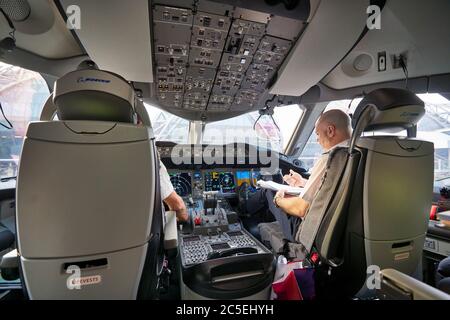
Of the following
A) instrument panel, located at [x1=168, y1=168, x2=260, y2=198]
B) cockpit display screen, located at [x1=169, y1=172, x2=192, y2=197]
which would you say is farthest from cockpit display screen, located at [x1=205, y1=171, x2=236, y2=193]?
cockpit display screen, located at [x1=169, y1=172, x2=192, y2=197]

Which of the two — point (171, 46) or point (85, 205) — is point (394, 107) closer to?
point (85, 205)

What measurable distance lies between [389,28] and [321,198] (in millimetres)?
1449

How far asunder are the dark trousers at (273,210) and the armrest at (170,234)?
935mm

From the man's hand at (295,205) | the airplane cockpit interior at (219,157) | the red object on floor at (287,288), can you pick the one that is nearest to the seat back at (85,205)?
the airplane cockpit interior at (219,157)

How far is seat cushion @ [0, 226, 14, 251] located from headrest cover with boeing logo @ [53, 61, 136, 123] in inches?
62.2

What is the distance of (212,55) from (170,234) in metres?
1.46

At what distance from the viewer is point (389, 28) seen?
1.64 meters

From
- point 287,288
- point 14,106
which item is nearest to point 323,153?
point 287,288

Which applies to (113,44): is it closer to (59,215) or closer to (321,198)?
(59,215)

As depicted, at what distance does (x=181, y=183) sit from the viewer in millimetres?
2447

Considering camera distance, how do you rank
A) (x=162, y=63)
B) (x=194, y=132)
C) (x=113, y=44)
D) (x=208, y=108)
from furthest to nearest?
(x=194, y=132)
(x=208, y=108)
(x=162, y=63)
(x=113, y=44)

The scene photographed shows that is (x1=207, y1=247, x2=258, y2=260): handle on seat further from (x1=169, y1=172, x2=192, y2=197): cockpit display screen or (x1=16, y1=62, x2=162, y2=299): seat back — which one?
(x1=169, y1=172, x2=192, y2=197): cockpit display screen

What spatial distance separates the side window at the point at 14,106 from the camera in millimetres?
1993
